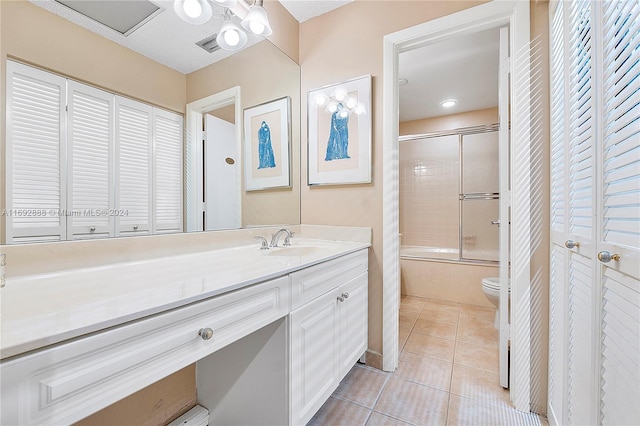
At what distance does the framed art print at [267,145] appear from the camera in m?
1.74

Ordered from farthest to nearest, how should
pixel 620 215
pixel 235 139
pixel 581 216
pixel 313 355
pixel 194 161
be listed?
pixel 235 139
pixel 194 161
pixel 313 355
pixel 581 216
pixel 620 215

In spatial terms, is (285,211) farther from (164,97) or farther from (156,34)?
(156,34)

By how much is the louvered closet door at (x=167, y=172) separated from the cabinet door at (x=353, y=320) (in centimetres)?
89

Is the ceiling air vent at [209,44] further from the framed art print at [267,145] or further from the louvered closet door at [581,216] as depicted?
the louvered closet door at [581,216]

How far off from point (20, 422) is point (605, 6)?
1647 millimetres

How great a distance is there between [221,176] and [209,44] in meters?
0.68

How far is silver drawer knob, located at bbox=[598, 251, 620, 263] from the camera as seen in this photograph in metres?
0.69

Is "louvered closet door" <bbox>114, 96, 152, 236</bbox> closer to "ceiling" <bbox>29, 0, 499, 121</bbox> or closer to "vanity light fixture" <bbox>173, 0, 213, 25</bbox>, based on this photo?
"ceiling" <bbox>29, 0, 499, 121</bbox>

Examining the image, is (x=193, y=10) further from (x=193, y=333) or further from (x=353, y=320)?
(x=353, y=320)

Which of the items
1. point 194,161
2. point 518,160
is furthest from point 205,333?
point 518,160

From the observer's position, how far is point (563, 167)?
111cm

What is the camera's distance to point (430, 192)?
150 inches

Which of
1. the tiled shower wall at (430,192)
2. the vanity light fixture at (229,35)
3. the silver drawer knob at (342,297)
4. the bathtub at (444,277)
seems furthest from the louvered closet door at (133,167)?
the tiled shower wall at (430,192)

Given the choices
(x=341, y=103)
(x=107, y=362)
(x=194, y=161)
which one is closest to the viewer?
(x=107, y=362)
